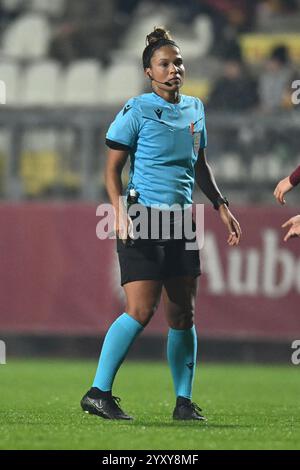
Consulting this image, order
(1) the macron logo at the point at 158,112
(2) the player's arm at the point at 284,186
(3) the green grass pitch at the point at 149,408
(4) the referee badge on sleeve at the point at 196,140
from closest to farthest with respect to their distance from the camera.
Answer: (3) the green grass pitch at the point at 149,408 < (2) the player's arm at the point at 284,186 < (1) the macron logo at the point at 158,112 < (4) the referee badge on sleeve at the point at 196,140

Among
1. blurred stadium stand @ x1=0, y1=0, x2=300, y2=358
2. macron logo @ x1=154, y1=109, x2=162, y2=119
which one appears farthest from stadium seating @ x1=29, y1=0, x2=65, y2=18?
macron logo @ x1=154, y1=109, x2=162, y2=119

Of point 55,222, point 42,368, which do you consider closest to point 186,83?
point 55,222

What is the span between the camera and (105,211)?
14.2m

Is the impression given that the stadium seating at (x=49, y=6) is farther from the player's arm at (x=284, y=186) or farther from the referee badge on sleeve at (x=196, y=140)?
the player's arm at (x=284, y=186)

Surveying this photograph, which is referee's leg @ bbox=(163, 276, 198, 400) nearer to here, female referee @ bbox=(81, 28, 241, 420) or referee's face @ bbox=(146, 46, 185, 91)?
female referee @ bbox=(81, 28, 241, 420)

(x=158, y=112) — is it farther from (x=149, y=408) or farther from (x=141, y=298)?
(x=149, y=408)

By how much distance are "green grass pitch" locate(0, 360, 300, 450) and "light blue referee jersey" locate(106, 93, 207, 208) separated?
129cm

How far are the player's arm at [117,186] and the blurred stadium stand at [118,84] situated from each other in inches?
249

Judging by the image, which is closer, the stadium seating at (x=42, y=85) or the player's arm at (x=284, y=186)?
the player's arm at (x=284, y=186)

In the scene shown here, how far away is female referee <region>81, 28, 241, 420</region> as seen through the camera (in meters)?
7.47

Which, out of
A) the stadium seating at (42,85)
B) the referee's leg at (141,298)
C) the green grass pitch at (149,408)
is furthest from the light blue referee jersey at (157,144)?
the stadium seating at (42,85)

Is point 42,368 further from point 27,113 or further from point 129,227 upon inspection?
point 129,227

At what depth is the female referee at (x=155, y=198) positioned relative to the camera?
294 inches
